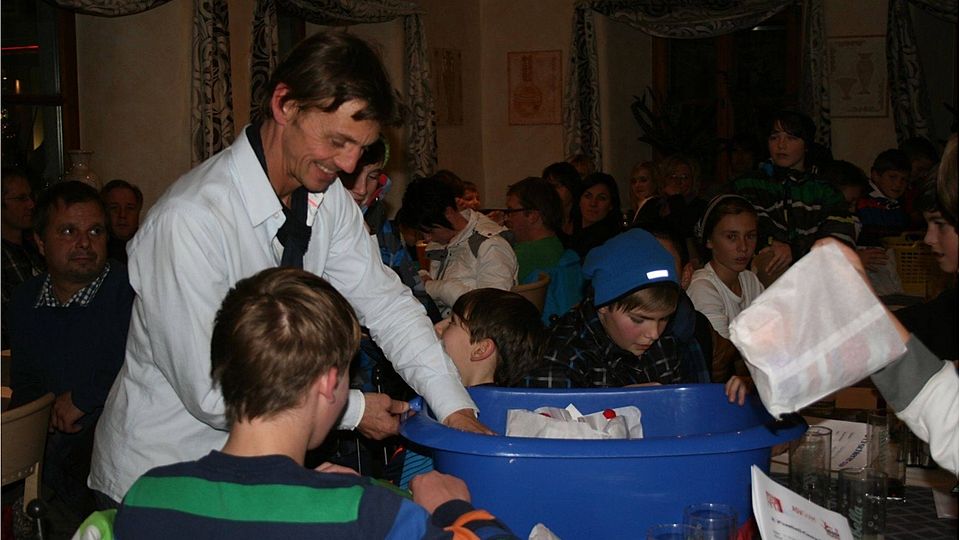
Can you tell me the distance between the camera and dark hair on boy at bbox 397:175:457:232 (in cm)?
471

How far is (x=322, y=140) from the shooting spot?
5.71 feet

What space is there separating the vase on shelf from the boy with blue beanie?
3.31m

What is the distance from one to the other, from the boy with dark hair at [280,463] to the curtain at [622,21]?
7.61 meters

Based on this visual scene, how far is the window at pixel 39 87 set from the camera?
5.13 metres

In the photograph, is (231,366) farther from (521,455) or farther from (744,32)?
(744,32)

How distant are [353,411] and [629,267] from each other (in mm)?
872

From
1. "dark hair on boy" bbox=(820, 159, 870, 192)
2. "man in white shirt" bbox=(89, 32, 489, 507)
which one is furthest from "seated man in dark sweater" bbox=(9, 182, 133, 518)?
"dark hair on boy" bbox=(820, 159, 870, 192)

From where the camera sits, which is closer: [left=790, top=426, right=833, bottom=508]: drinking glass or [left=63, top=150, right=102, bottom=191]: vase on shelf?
[left=790, top=426, right=833, bottom=508]: drinking glass

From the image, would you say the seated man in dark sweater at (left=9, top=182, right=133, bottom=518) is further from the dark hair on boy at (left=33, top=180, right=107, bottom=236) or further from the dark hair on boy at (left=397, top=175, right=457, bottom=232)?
the dark hair on boy at (left=397, top=175, right=457, bottom=232)

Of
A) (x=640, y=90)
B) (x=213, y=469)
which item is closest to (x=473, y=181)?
(x=640, y=90)

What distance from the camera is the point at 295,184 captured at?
1846mm

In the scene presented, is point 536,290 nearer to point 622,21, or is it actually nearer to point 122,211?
point 122,211

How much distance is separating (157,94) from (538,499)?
444 cm

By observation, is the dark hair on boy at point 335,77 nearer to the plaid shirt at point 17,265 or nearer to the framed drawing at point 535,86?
the plaid shirt at point 17,265
